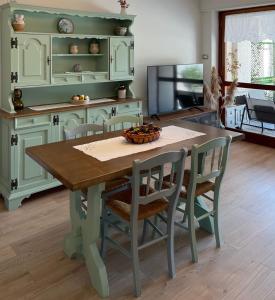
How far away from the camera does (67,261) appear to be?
254 centimetres

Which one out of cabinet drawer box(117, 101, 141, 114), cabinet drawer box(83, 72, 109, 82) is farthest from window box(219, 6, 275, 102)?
cabinet drawer box(83, 72, 109, 82)

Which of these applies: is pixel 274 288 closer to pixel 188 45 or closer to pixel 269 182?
pixel 269 182

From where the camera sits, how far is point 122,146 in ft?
8.21

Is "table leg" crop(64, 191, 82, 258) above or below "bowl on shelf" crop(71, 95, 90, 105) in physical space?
below

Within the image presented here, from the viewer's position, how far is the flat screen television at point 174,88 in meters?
4.79

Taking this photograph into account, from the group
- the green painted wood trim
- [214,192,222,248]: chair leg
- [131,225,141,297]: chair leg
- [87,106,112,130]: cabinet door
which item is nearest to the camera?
[131,225,141,297]: chair leg

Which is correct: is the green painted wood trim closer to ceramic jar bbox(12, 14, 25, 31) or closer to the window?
ceramic jar bbox(12, 14, 25, 31)

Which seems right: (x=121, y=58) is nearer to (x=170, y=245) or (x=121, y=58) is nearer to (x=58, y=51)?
(x=58, y=51)

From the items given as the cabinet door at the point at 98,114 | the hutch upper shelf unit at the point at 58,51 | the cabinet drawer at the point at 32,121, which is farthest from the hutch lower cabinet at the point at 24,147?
the hutch upper shelf unit at the point at 58,51

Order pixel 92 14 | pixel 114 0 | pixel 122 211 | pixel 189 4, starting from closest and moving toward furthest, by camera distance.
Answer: pixel 122 211 < pixel 92 14 < pixel 114 0 < pixel 189 4

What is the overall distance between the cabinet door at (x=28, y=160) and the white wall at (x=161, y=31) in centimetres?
177

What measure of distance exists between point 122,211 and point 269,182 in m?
2.54

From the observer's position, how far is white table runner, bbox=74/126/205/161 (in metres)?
2.31

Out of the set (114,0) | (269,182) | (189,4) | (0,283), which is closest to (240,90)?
(189,4)
